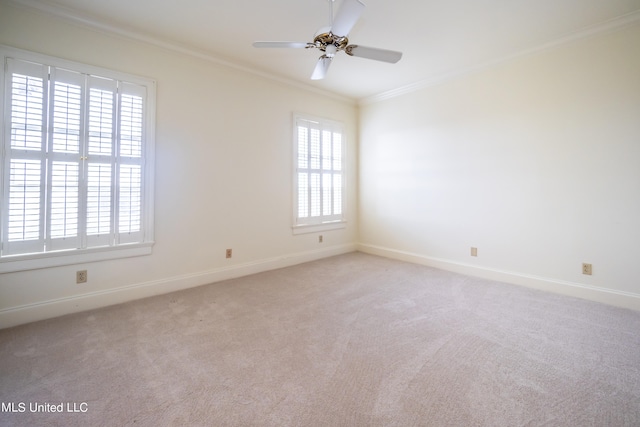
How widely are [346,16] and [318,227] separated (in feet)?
10.3

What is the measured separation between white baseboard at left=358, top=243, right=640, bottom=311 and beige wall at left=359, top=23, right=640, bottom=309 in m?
0.01

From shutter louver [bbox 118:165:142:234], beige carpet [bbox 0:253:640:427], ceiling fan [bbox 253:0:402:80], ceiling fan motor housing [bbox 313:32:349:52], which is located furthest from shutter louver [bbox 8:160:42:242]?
ceiling fan motor housing [bbox 313:32:349:52]

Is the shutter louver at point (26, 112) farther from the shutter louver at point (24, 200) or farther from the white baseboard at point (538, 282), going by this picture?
the white baseboard at point (538, 282)

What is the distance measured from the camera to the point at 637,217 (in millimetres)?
2670

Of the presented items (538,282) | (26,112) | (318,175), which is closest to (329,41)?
(318,175)

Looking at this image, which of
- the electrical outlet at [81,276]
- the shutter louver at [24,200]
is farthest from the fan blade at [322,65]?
the electrical outlet at [81,276]

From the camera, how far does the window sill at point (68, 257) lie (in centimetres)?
236

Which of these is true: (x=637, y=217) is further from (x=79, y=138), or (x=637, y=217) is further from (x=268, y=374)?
(x=79, y=138)

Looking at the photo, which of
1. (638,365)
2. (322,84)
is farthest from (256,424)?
(322,84)

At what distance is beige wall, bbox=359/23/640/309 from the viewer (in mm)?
2746

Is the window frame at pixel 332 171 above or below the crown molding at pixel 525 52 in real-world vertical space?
below

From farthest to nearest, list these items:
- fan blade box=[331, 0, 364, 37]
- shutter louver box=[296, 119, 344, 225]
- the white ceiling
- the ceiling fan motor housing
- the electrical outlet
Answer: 1. shutter louver box=[296, 119, 344, 225]
2. the electrical outlet
3. the white ceiling
4. the ceiling fan motor housing
5. fan blade box=[331, 0, 364, 37]

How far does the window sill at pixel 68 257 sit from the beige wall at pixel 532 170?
367 centimetres

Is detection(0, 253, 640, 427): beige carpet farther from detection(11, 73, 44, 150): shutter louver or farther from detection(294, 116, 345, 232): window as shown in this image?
detection(294, 116, 345, 232): window
